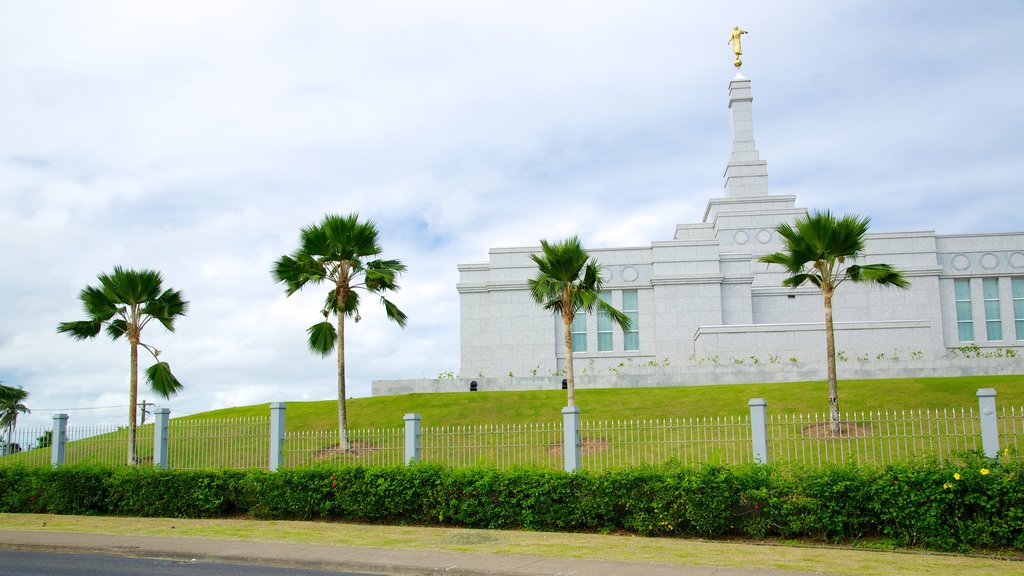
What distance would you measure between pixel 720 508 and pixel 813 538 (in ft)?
4.81

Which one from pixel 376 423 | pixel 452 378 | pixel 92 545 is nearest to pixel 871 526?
pixel 92 545

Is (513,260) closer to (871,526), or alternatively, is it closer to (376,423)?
(376,423)

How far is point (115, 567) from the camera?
12805 millimetres

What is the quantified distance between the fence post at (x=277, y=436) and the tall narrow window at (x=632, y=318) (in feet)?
81.6

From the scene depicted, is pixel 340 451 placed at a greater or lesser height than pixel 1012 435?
lesser

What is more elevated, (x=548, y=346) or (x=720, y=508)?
(x=548, y=346)

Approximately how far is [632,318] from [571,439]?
26.5m

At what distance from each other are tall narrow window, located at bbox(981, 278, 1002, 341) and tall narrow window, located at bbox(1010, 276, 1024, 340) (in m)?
0.74

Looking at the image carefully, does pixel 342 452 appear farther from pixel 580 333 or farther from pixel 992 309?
pixel 992 309

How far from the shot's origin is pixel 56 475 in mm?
19969

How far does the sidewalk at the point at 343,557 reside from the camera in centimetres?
1143

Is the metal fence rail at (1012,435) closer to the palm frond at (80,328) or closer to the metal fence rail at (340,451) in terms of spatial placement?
the metal fence rail at (340,451)

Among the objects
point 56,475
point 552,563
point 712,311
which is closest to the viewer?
point 552,563

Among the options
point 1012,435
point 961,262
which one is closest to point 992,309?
point 961,262
